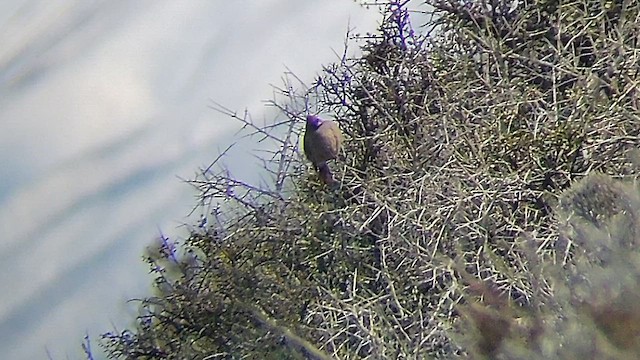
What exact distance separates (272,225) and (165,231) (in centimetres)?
63

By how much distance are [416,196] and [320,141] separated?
429 mm

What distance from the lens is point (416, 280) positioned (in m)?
2.83

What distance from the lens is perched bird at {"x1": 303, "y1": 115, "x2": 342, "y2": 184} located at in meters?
3.10

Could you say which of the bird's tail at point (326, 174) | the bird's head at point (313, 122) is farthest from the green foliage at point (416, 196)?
the bird's head at point (313, 122)

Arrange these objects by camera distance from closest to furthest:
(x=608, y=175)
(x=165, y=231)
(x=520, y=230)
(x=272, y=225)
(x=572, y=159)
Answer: (x=608, y=175) → (x=520, y=230) → (x=572, y=159) → (x=272, y=225) → (x=165, y=231)

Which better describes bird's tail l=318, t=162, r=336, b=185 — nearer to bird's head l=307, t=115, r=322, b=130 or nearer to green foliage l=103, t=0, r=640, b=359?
Result: green foliage l=103, t=0, r=640, b=359

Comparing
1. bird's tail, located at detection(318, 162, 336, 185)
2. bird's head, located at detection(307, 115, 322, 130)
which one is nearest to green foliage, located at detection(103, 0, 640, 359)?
bird's tail, located at detection(318, 162, 336, 185)

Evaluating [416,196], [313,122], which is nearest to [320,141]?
[313,122]

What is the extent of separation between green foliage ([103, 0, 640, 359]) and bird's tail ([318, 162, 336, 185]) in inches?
2.1

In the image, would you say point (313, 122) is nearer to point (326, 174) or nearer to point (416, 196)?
point (326, 174)

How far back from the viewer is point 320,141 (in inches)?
122

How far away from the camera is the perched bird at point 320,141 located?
3.10 m

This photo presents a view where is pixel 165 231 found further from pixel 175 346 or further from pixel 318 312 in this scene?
pixel 318 312

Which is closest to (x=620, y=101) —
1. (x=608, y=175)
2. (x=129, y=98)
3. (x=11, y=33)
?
(x=608, y=175)
